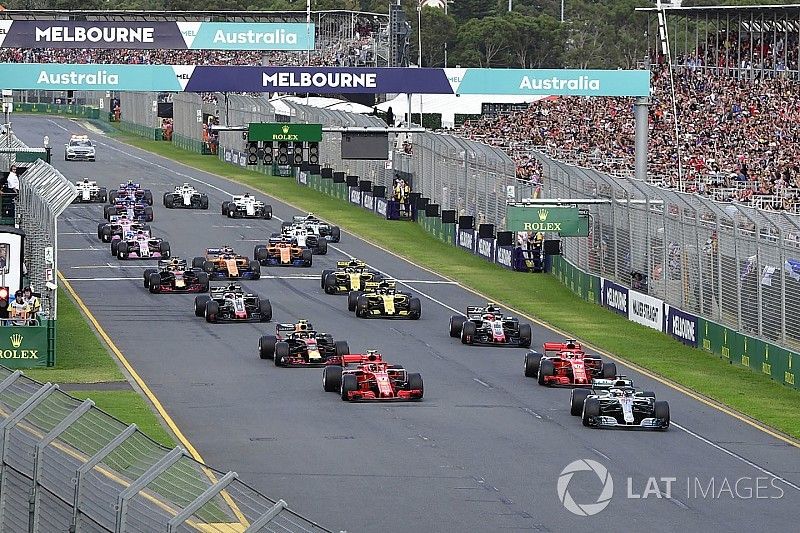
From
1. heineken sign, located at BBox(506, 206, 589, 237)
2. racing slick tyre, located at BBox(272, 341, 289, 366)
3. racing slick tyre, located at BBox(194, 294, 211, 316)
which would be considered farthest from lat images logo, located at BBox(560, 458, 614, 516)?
heineken sign, located at BBox(506, 206, 589, 237)

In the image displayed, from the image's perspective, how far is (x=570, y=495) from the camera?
2273 centimetres

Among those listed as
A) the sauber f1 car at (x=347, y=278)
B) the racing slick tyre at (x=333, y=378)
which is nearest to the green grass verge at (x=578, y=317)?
the sauber f1 car at (x=347, y=278)

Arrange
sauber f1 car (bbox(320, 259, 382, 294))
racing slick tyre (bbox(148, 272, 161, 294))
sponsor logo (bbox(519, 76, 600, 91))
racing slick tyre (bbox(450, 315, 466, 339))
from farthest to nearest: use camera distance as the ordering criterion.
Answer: sponsor logo (bbox(519, 76, 600, 91)), sauber f1 car (bbox(320, 259, 382, 294)), racing slick tyre (bbox(148, 272, 161, 294)), racing slick tyre (bbox(450, 315, 466, 339))

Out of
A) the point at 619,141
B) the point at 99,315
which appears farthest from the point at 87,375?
the point at 619,141

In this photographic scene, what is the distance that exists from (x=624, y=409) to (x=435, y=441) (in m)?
3.54

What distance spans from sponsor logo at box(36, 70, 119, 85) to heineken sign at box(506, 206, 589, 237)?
590 inches

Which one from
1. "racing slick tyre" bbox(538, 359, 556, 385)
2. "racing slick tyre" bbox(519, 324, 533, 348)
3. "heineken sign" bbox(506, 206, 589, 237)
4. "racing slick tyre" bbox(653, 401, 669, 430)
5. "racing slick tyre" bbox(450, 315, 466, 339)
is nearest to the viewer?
"racing slick tyre" bbox(653, 401, 669, 430)

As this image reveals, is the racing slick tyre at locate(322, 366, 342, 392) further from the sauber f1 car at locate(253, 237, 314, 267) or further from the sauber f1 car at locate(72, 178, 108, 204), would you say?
the sauber f1 car at locate(72, 178, 108, 204)

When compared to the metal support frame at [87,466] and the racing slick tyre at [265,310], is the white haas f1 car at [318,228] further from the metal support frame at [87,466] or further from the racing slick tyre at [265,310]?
the metal support frame at [87,466]

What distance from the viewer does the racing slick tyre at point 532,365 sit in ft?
110

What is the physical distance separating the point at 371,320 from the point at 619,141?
3561cm

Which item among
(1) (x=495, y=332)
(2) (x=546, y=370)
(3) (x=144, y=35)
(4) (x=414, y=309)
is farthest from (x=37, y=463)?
(3) (x=144, y=35)

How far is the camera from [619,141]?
247 feet

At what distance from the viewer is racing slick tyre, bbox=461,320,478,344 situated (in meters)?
38.0
